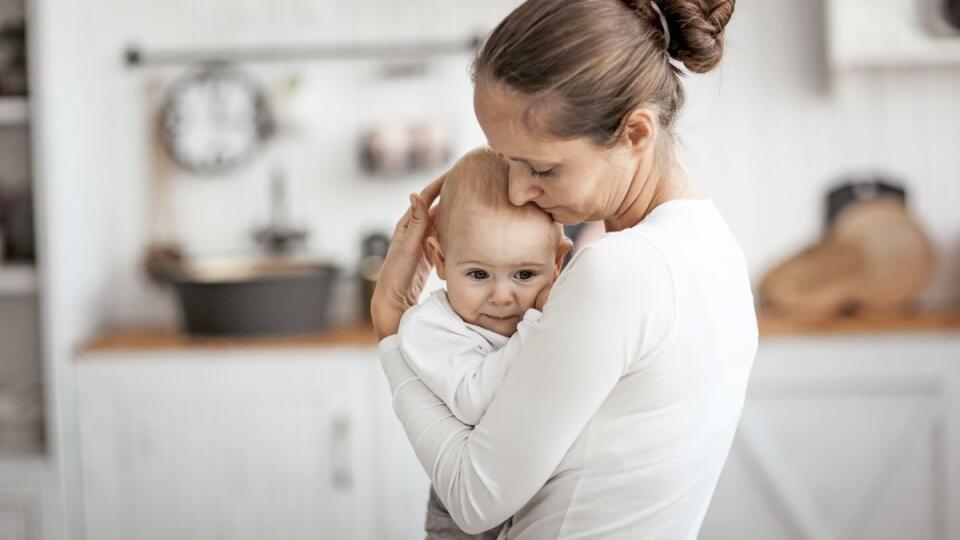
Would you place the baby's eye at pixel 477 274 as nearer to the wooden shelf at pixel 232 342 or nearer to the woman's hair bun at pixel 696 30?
Result: the woman's hair bun at pixel 696 30

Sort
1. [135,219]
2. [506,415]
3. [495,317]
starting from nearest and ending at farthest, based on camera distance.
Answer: [506,415], [495,317], [135,219]

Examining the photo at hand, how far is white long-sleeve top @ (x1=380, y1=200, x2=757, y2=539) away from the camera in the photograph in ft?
3.74

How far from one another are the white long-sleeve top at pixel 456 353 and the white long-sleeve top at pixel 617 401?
20 mm

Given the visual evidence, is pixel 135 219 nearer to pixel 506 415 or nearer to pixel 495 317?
pixel 495 317

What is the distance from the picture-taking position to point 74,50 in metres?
3.35

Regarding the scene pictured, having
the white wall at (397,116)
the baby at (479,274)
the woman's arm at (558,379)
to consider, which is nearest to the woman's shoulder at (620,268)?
the woman's arm at (558,379)

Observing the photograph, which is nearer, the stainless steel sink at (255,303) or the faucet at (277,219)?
the stainless steel sink at (255,303)

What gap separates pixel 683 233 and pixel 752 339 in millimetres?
175

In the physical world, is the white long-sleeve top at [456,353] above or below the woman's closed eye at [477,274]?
below

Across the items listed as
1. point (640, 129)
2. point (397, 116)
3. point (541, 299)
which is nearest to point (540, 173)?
point (640, 129)

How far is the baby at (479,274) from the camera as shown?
1351 millimetres

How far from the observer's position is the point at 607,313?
1.13 metres

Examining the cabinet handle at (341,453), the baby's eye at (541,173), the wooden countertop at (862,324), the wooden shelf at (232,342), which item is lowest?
the cabinet handle at (341,453)

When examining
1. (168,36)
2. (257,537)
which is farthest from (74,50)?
(257,537)
